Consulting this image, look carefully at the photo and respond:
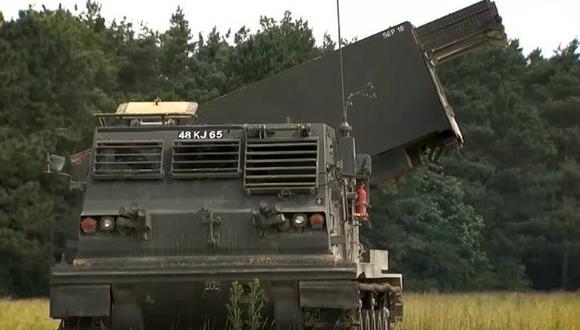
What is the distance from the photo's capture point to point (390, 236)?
153ft

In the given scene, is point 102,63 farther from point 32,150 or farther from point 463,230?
point 463,230

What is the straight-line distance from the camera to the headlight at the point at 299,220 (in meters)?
11.0

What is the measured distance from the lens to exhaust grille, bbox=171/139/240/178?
11477 mm

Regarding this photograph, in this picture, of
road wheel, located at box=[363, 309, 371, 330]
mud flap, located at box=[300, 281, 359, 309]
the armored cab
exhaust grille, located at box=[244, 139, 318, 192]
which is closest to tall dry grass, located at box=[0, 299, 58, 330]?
the armored cab

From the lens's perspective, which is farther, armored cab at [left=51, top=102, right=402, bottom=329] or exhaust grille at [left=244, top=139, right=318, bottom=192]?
exhaust grille at [left=244, top=139, right=318, bottom=192]

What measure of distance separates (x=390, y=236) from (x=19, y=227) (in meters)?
13.9

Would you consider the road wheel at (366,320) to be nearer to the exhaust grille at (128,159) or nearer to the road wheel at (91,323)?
the exhaust grille at (128,159)

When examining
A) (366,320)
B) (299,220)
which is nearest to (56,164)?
(299,220)

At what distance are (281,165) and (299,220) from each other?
0.68 meters

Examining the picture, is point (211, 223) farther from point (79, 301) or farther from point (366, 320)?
point (366, 320)

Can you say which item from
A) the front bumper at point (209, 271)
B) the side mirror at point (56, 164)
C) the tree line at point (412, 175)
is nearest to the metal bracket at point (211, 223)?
the front bumper at point (209, 271)

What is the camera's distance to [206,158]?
1166cm

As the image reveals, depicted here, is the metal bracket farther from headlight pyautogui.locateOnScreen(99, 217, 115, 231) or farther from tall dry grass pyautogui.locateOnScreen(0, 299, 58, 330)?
tall dry grass pyautogui.locateOnScreen(0, 299, 58, 330)

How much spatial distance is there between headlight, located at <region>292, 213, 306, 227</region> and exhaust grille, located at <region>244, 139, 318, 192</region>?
29 centimetres
